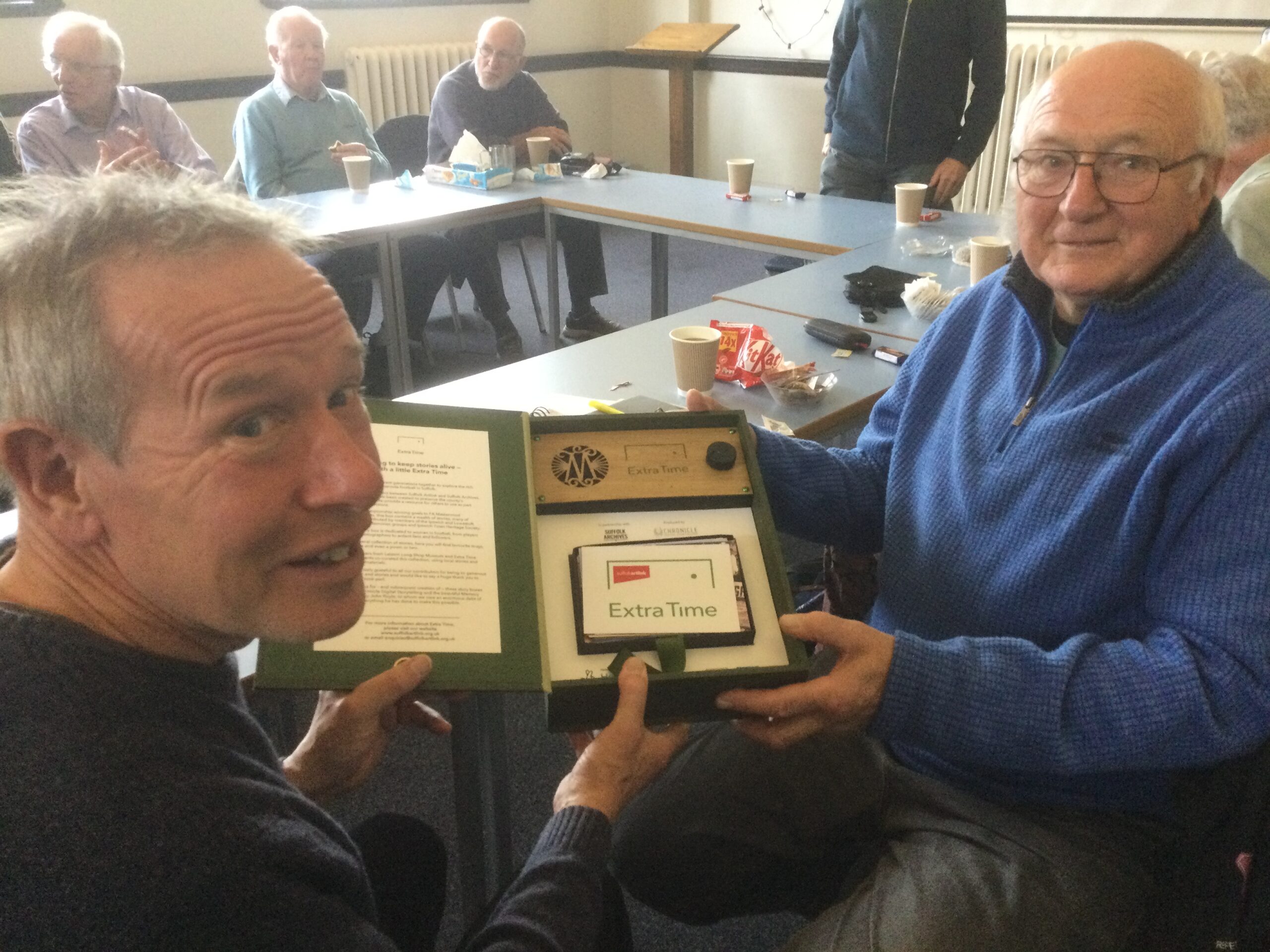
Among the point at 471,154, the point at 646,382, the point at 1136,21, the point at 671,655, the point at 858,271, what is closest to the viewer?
the point at 671,655

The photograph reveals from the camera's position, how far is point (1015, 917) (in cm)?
107

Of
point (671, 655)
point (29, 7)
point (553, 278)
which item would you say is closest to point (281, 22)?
point (29, 7)

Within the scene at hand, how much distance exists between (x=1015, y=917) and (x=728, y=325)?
1.24 m

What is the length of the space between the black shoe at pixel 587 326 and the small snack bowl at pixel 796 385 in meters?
2.64

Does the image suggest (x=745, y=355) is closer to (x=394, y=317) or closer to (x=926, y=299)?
(x=926, y=299)

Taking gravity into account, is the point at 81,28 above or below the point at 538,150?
above

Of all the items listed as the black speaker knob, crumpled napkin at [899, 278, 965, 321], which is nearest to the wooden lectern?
crumpled napkin at [899, 278, 965, 321]

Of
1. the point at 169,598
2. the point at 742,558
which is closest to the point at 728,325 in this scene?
the point at 742,558

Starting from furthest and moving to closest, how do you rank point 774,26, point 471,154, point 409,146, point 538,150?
point 774,26, point 409,146, point 538,150, point 471,154

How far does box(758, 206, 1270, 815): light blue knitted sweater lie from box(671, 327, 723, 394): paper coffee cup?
0.55 m

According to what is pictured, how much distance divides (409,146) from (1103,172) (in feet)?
13.4

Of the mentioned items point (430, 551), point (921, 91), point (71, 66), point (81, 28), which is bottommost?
point (430, 551)

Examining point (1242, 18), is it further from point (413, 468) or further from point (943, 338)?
point (413, 468)

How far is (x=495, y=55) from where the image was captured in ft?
14.1
